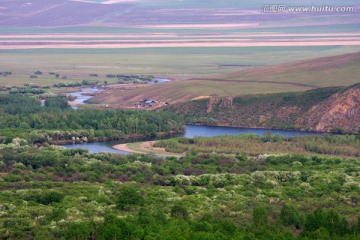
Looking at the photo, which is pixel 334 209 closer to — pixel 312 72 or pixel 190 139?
pixel 190 139

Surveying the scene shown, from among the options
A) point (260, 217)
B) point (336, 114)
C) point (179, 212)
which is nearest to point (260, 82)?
point (336, 114)

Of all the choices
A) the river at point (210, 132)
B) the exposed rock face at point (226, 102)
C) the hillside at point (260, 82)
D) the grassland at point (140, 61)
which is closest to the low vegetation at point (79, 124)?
the river at point (210, 132)

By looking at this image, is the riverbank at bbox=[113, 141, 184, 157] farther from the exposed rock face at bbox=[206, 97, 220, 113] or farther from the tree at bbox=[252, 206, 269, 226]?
the tree at bbox=[252, 206, 269, 226]

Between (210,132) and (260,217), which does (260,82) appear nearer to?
(210,132)

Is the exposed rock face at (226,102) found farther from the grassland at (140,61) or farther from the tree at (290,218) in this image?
the tree at (290,218)

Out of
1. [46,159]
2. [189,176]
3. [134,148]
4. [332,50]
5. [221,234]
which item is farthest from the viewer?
[332,50]

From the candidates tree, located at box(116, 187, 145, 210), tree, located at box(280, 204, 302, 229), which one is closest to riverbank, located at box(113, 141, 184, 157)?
tree, located at box(116, 187, 145, 210)

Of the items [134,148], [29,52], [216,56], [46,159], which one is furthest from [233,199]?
[29,52]
